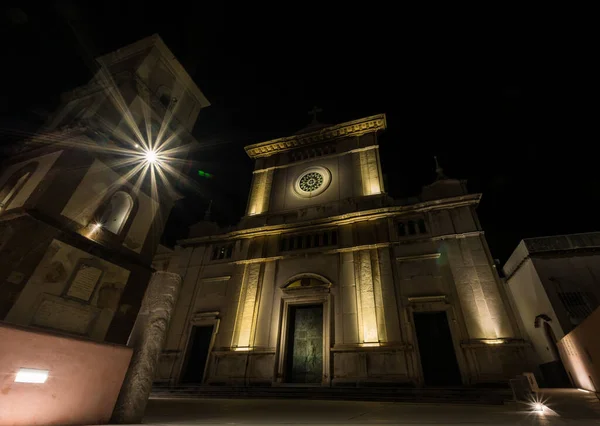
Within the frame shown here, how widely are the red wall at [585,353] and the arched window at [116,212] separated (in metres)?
17.5

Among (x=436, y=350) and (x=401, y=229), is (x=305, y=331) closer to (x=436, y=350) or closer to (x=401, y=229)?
(x=436, y=350)

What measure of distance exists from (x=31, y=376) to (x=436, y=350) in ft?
45.5

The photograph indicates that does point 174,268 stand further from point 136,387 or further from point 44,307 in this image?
point 136,387

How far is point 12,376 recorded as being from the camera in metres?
3.29

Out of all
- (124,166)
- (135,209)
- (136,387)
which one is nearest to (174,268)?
(135,209)

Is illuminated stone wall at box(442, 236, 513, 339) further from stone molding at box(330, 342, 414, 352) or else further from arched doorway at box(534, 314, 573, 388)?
Result: arched doorway at box(534, 314, 573, 388)

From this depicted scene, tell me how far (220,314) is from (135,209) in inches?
291

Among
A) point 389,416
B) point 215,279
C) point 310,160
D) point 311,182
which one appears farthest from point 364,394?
point 310,160

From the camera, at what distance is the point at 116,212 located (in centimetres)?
1279

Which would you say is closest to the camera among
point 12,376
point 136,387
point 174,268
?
point 12,376

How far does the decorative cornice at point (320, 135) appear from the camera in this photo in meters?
20.5

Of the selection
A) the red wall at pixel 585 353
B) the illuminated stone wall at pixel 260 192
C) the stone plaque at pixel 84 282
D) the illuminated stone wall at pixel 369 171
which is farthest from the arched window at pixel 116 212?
the red wall at pixel 585 353

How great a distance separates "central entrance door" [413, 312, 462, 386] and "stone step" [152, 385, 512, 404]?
5.54 ft

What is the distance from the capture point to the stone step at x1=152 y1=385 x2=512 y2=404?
915cm
